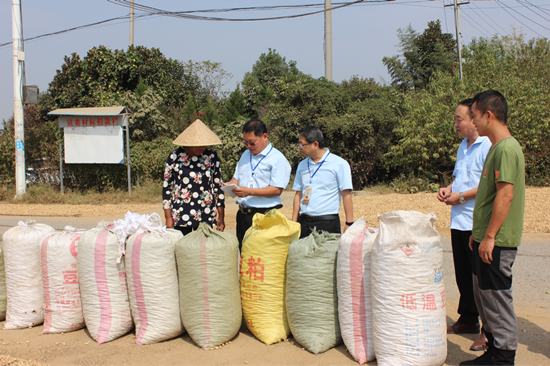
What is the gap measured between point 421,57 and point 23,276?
2105 centimetres

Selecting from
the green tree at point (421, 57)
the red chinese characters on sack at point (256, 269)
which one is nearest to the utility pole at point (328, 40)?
the green tree at point (421, 57)

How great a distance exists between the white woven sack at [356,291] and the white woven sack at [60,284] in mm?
2108

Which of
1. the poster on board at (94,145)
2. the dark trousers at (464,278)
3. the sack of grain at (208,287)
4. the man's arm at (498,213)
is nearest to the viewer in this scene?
the man's arm at (498,213)

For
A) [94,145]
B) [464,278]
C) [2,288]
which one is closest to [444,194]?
[464,278]

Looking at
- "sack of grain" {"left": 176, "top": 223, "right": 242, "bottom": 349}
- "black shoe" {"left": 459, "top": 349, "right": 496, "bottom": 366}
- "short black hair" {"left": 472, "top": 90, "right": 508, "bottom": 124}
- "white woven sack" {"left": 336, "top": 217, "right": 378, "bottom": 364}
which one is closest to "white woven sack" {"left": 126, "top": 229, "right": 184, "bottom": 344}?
"sack of grain" {"left": 176, "top": 223, "right": 242, "bottom": 349}

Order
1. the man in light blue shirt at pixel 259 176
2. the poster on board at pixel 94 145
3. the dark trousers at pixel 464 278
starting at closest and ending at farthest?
1. the dark trousers at pixel 464 278
2. the man in light blue shirt at pixel 259 176
3. the poster on board at pixel 94 145

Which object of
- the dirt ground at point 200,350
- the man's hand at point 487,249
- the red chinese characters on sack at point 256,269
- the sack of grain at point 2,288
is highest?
the man's hand at point 487,249

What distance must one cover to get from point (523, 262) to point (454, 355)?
318 centimetres

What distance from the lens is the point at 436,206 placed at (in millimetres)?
9008

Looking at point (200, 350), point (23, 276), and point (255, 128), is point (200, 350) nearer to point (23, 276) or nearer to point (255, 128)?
point (23, 276)

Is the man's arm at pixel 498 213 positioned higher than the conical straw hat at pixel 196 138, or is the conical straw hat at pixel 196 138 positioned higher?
the conical straw hat at pixel 196 138

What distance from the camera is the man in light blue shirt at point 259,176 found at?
375cm

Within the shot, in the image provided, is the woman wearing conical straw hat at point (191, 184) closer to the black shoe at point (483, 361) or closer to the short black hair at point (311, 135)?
the short black hair at point (311, 135)

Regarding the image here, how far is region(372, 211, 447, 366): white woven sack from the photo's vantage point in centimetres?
255
